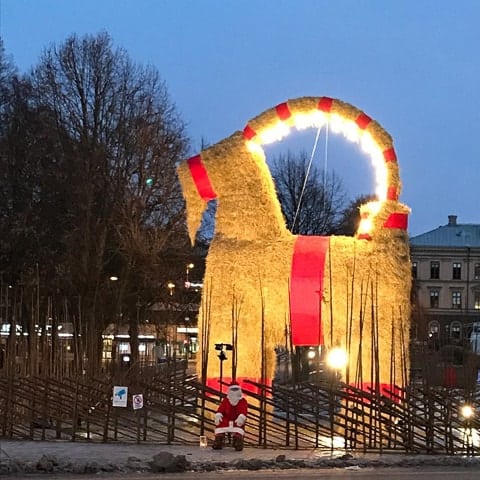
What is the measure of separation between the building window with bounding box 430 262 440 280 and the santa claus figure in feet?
211

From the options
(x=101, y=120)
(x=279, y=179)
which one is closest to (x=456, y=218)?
(x=279, y=179)

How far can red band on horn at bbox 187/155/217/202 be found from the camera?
15133mm

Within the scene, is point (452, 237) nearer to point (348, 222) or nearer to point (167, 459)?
point (348, 222)

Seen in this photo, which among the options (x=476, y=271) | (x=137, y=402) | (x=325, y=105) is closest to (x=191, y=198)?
(x=325, y=105)

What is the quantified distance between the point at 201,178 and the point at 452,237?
65435mm

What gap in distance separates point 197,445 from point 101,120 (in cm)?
1588

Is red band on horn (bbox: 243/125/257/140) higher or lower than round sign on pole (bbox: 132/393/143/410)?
higher

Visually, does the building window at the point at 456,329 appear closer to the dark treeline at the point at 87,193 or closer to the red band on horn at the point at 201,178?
the dark treeline at the point at 87,193

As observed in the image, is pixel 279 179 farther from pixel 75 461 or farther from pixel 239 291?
pixel 75 461

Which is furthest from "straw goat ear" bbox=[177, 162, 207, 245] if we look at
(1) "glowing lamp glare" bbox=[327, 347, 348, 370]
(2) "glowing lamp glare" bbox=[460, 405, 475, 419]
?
(2) "glowing lamp glare" bbox=[460, 405, 475, 419]

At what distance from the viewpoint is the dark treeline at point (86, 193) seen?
27.5 meters

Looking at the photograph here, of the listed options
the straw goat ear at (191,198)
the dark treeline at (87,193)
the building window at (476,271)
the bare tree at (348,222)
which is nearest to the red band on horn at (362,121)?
the straw goat ear at (191,198)

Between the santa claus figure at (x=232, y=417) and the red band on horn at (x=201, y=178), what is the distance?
3.35 meters

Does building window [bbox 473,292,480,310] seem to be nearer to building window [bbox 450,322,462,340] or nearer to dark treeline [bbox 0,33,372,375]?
building window [bbox 450,322,462,340]
